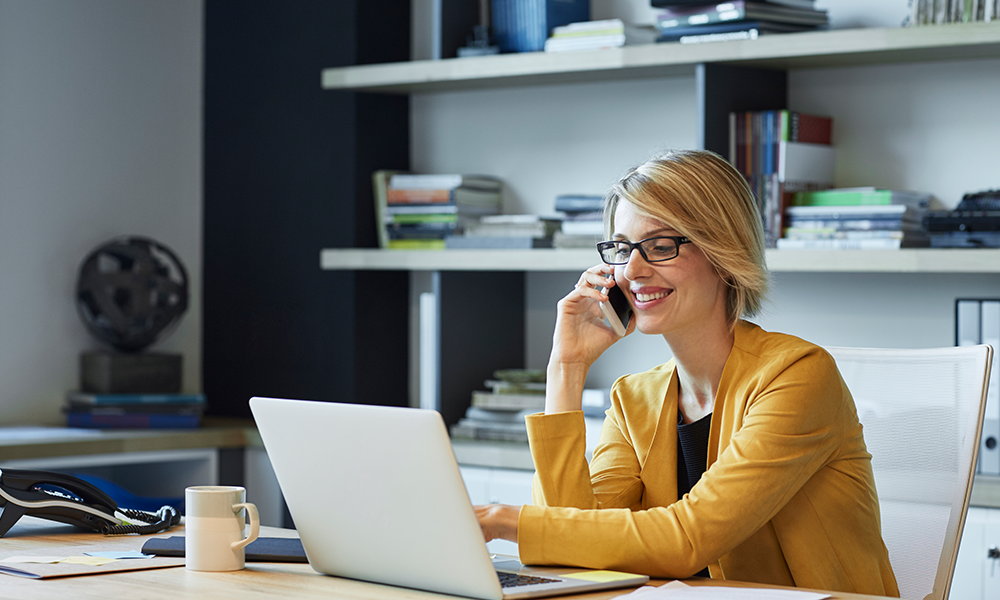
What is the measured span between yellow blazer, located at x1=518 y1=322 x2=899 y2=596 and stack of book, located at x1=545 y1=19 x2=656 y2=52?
147 cm

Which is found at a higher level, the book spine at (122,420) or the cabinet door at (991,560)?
the book spine at (122,420)

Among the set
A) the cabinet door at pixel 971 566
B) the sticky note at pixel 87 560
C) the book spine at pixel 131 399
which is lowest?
the cabinet door at pixel 971 566

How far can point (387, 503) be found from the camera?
142cm

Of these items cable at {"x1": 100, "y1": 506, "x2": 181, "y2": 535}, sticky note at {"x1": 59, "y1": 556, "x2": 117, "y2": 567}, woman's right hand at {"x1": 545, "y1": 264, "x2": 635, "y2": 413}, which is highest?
woman's right hand at {"x1": 545, "y1": 264, "x2": 635, "y2": 413}

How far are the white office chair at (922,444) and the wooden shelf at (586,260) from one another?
80 centimetres

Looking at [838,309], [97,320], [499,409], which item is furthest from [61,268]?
[838,309]

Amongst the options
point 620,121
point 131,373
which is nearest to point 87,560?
point 131,373

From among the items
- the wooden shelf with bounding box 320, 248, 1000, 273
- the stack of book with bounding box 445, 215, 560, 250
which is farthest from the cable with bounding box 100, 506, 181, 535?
the stack of book with bounding box 445, 215, 560, 250

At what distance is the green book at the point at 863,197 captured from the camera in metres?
2.82

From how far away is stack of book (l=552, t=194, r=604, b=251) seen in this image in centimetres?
319

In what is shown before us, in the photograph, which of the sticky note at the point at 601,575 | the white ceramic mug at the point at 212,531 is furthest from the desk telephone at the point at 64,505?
the sticky note at the point at 601,575

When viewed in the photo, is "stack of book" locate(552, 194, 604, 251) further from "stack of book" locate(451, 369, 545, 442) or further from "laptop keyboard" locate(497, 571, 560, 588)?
"laptop keyboard" locate(497, 571, 560, 588)

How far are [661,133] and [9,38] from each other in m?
1.87

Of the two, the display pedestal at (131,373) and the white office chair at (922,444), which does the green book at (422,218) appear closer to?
the display pedestal at (131,373)
